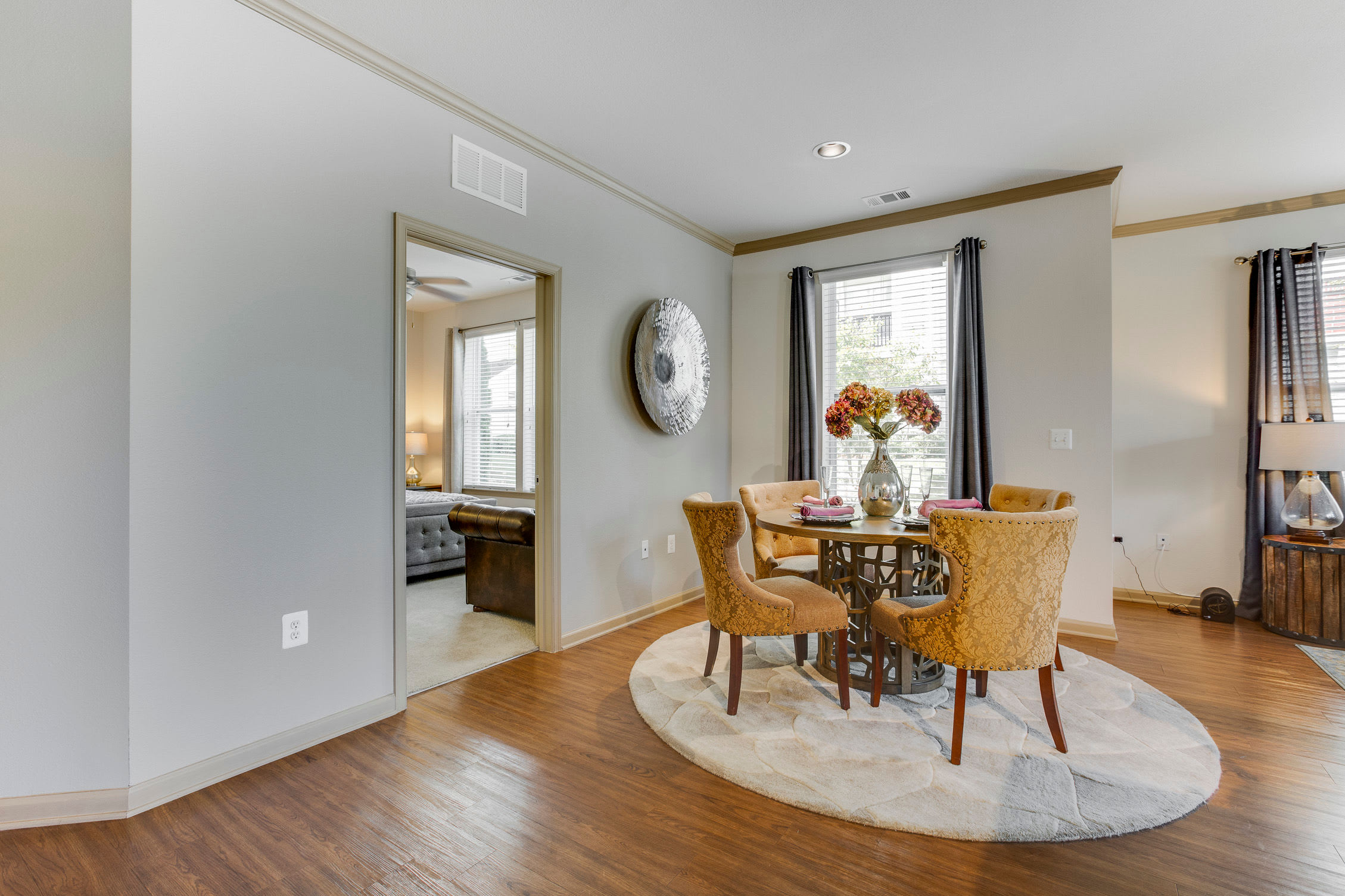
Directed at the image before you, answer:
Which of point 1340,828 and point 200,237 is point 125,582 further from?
point 1340,828

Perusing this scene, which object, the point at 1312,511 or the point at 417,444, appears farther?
the point at 417,444

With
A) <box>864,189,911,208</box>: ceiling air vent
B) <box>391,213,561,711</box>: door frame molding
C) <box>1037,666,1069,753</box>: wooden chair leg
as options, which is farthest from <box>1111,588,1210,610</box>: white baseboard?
<box>391,213,561,711</box>: door frame molding

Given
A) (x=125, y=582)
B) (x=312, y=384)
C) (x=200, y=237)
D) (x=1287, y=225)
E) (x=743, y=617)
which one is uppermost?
(x=1287, y=225)

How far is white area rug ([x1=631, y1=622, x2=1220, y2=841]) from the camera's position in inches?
72.6

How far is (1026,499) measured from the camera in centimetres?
306

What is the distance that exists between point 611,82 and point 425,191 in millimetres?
954

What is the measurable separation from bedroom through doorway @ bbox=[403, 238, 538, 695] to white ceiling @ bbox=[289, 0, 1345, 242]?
34.2 inches

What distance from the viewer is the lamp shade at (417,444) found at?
23.7 ft

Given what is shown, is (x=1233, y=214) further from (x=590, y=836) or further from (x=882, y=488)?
(x=590, y=836)

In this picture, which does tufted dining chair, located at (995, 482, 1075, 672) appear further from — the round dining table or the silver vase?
the silver vase

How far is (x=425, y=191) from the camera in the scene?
2.75 metres

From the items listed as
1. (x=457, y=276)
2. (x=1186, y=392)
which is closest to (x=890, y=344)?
(x=1186, y=392)

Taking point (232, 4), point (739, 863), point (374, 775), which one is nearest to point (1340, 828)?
point (739, 863)

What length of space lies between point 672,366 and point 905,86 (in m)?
2.04
